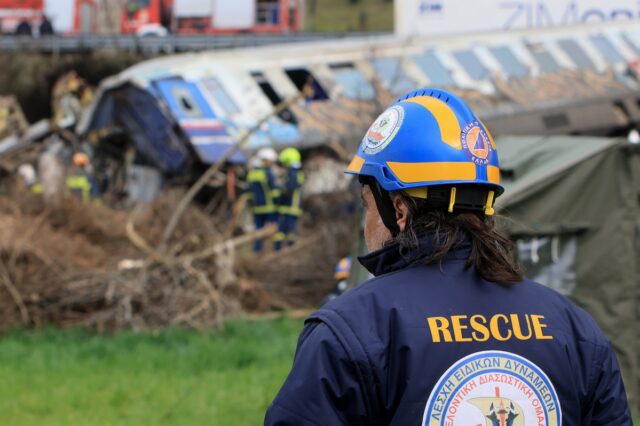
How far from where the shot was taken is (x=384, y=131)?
2557mm

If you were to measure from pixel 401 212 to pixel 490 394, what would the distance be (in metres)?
0.46

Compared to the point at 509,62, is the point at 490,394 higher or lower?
lower

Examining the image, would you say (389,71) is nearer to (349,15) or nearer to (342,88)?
(342,88)

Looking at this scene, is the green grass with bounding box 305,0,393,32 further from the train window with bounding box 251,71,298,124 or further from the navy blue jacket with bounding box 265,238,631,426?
the navy blue jacket with bounding box 265,238,631,426

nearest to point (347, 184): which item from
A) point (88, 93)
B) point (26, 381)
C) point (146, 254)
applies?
point (146, 254)

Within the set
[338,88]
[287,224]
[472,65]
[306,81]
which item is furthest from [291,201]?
[472,65]

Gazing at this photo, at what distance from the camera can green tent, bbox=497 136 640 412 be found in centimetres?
681

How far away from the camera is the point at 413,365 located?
2.31 metres

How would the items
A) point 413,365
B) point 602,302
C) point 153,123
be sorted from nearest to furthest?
point 413,365
point 602,302
point 153,123

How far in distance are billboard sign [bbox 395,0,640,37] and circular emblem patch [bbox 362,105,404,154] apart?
33129 mm

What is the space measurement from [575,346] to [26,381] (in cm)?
684

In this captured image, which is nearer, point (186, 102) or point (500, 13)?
point (186, 102)

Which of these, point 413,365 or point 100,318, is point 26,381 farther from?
point 413,365

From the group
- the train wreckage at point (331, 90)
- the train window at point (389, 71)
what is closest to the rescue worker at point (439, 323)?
the train wreckage at point (331, 90)
